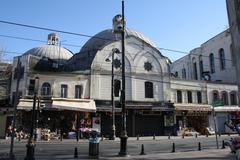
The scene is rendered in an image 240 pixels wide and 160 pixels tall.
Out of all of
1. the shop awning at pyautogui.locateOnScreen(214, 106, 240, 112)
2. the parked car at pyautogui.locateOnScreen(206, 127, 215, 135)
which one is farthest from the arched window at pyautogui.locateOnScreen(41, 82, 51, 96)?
the shop awning at pyautogui.locateOnScreen(214, 106, 240, 112)

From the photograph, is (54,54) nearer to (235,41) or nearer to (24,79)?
(24,79)

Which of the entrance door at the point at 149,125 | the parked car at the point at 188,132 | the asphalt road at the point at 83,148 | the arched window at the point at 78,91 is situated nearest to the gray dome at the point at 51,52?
the arched window at the point at 78,91

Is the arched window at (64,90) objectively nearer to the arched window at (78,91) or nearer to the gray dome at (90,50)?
the arched window at (78,91)

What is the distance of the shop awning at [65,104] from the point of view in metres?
30.6

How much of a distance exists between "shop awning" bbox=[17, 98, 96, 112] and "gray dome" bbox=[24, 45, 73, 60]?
12.2m

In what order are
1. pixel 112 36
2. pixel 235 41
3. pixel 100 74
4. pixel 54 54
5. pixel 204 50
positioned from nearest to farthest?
pixel 235 41, pixel 100 74, pixel 112 36, pixel 54 54, pixel 204 50

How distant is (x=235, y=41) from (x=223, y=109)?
3146 centimetres

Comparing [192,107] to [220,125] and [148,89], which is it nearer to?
[220,125]

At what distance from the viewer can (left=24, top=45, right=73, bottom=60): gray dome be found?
141 ft

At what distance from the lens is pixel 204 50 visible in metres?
50.6

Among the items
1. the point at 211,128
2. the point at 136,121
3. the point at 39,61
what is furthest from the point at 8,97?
the point at 211,128

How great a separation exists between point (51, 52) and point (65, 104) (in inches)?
565

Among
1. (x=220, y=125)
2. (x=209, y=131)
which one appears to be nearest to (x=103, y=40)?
(x=209, y=131)

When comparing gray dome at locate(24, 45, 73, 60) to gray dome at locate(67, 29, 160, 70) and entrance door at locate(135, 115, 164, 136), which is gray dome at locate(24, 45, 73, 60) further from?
entrance door at locate(135, 115, 164, 136)
